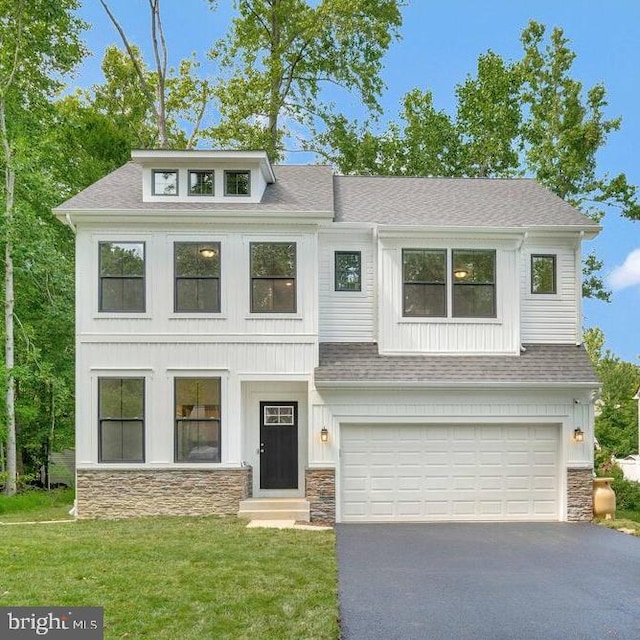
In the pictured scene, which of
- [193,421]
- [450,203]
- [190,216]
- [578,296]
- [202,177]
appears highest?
[202,177]

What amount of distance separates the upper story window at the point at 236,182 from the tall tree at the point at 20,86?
5.89 meters

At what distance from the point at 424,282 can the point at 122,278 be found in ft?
19.1

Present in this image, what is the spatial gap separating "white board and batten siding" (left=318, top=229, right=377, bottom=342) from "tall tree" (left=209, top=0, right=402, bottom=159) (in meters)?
9.78

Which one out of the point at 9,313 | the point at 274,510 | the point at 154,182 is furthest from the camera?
the point at 9,313

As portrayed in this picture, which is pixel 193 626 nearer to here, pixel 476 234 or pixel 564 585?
pixel 564 585

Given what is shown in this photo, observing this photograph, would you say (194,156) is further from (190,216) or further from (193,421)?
(193,421)

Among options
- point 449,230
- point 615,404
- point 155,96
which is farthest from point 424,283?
point 615,404

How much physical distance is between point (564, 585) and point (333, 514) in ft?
17.2

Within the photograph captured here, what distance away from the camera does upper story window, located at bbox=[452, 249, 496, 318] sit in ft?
43.8

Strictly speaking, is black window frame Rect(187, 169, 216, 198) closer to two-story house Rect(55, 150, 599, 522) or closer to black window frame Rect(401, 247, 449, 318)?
two-story house Rect(55, 150, 599, 522)

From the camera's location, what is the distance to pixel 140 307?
12945 mm

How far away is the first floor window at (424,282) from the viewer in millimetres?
13320

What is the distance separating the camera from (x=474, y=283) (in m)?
13.3

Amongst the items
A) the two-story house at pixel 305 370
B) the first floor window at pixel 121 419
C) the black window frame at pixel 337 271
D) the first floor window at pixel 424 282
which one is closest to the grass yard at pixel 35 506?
the two-story house at pixel 305 370
